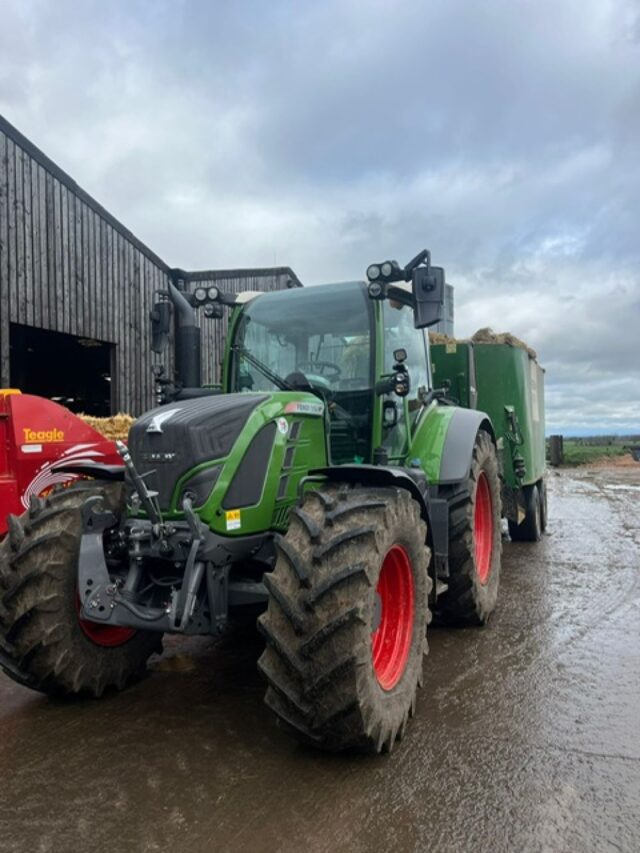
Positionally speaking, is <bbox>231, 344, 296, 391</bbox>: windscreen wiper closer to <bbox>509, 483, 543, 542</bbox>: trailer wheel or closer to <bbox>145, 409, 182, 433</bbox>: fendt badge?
<bbox>145, 409, 182, 433</bbox>: fendt badge

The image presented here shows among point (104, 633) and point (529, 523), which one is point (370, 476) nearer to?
point (104, 633)

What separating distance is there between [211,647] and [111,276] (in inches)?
382

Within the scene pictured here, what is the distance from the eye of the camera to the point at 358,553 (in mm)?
3020

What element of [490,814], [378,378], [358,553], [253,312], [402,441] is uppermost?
[253,312]

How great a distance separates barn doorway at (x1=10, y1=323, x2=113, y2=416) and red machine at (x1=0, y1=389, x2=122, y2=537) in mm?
6476

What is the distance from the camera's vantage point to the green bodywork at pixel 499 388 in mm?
7891

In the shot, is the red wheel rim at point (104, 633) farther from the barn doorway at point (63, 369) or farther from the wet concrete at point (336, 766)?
the barn doorway at point (63, 369)

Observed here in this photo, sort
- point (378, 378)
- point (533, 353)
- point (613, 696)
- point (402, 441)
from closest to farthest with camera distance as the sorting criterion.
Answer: point (613, 696)
point (378, 378)
point (402, 441)
point (533, 353)

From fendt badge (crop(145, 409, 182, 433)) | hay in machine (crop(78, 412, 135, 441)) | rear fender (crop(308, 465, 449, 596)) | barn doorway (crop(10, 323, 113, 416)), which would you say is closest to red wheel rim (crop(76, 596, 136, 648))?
fendt badge (crop(145, 409, 182, 433))

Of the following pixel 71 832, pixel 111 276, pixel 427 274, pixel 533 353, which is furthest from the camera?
pixel 111 276

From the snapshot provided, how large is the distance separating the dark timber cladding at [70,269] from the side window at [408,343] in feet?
21.9

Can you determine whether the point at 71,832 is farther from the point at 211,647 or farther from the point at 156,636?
the point at 211,647

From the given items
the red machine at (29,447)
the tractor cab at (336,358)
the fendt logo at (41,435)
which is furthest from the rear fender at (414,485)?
the fendt logo at (41,435)

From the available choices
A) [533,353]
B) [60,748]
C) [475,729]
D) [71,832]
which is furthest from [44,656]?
[533,353]
